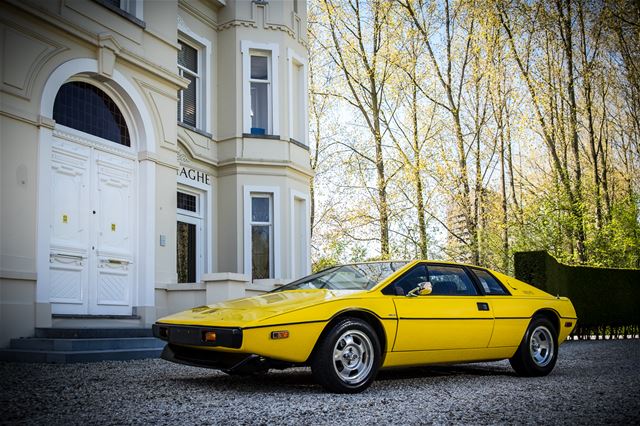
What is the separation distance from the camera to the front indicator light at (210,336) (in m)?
5.74

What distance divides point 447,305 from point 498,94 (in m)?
19.8

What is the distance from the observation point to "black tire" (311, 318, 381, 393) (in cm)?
582

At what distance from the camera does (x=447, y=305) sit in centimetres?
697

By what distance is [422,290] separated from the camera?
6559mm

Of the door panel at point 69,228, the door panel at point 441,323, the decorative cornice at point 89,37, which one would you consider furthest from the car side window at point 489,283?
the decorative cornice at point 89,37

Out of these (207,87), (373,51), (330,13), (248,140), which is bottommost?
(248,140)

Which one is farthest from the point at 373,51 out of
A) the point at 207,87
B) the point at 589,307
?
the point at 589,307

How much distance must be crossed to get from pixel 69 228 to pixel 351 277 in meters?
5.78

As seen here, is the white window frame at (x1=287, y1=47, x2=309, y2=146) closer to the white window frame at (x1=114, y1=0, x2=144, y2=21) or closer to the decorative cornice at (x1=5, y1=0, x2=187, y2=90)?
the decorative cornice at (x1=5, y1=0, x2=187, y2=90)

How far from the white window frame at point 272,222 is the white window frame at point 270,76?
61.5 inches

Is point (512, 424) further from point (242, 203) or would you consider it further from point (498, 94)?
point (498, 94)

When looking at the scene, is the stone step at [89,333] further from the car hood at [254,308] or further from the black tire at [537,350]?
the black tire at [537,350]

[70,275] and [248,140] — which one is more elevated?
[248,140]

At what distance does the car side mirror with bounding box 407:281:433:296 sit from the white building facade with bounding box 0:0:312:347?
5.70 meters
